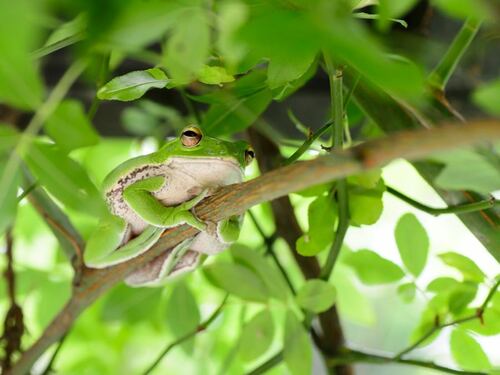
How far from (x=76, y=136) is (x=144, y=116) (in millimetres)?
540

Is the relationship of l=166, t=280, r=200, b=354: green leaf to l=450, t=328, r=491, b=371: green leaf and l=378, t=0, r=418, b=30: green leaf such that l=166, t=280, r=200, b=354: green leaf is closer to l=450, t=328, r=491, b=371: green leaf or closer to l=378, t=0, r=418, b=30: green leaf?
l=450, t=328, r=491, b=371: green leaf

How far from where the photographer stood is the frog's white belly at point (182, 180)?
521mm

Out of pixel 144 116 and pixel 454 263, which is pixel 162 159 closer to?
pixel 454 263

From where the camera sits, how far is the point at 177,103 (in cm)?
91

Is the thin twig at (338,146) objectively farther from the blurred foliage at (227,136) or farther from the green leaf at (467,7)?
the green leaf at (467,7)

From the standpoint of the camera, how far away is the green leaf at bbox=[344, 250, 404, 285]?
56 cm

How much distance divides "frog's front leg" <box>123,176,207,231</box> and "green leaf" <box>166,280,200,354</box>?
0.17m

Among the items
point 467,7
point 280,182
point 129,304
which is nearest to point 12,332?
point 129,304

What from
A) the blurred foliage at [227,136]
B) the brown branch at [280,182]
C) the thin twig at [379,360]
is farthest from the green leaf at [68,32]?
the thin twig at [379,360]

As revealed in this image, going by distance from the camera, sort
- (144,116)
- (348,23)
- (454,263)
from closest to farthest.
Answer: (348,23), (454,263), (144,116)

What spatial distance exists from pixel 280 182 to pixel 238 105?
0.22 metres

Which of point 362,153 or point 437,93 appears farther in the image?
point 437,93

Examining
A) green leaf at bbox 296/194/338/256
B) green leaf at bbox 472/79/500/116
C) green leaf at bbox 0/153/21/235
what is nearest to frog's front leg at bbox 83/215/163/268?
green leaf at bbox 296/194/338/256

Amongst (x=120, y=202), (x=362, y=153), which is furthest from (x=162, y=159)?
(x=362, y=153)
